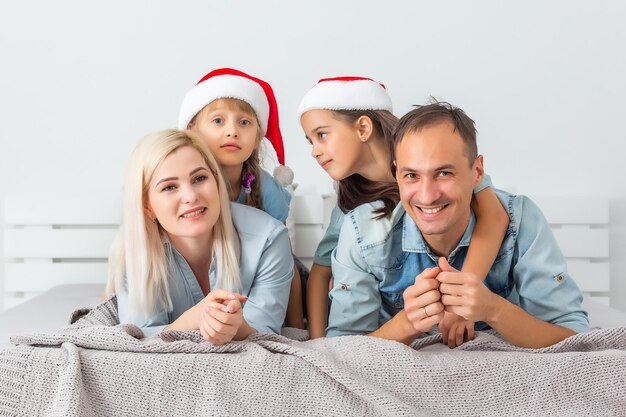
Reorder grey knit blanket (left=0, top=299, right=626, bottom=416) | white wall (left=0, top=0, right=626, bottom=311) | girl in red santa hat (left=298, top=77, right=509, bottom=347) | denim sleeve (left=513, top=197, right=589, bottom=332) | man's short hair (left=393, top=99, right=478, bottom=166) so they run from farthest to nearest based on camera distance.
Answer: white wall (left=0, top=0, right=626, bottom=311) → girl in red santa hat (left=298, top=77, right=509, bottom=347) → denim sleeve (left=513, top=197, right=589, bottom=332) → man's short hair (left=393, top=99, right=478, bottom=166) → grey knit blanket (left=0, top=299, right=626, bottom=416)

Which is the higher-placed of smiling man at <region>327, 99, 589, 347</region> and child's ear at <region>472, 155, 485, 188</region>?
child's ear at <region>472, 155, 485, 188</region>

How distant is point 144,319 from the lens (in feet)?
5.01

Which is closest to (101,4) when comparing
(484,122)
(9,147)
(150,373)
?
(9,147)

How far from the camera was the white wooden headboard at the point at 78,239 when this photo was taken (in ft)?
8.71

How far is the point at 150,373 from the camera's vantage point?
3.86 feet

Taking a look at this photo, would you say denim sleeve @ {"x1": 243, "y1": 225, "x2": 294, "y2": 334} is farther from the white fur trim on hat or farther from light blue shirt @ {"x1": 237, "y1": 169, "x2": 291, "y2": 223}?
the white fur trim on hat

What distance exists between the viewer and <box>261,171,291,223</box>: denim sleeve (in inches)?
75.0

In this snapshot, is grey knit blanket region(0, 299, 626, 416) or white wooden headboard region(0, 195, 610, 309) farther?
white wooden headboard region(0, 195, 610, 309)

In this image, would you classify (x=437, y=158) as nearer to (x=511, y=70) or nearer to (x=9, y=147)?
(x=511, y=70)

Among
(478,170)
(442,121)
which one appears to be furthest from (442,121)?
(478,170)

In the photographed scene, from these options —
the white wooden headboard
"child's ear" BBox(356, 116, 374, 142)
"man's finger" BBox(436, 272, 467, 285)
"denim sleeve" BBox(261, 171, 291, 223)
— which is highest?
"child's ear" BBox(356, 116, 374, 142)

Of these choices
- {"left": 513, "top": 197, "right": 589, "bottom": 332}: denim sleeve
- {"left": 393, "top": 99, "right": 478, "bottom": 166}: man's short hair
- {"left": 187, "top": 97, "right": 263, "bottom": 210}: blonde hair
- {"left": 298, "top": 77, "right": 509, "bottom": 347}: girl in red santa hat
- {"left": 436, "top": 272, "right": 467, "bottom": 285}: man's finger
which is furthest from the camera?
{"left": 187, "top": 97, "right": 263, "bottom": 210}: blonde hair

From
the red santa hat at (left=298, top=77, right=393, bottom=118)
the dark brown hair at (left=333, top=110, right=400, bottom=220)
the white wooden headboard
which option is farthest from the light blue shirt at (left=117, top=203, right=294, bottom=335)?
the white wooden headboard

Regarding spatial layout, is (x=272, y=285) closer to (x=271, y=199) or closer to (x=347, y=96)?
(x=271, y=199)
